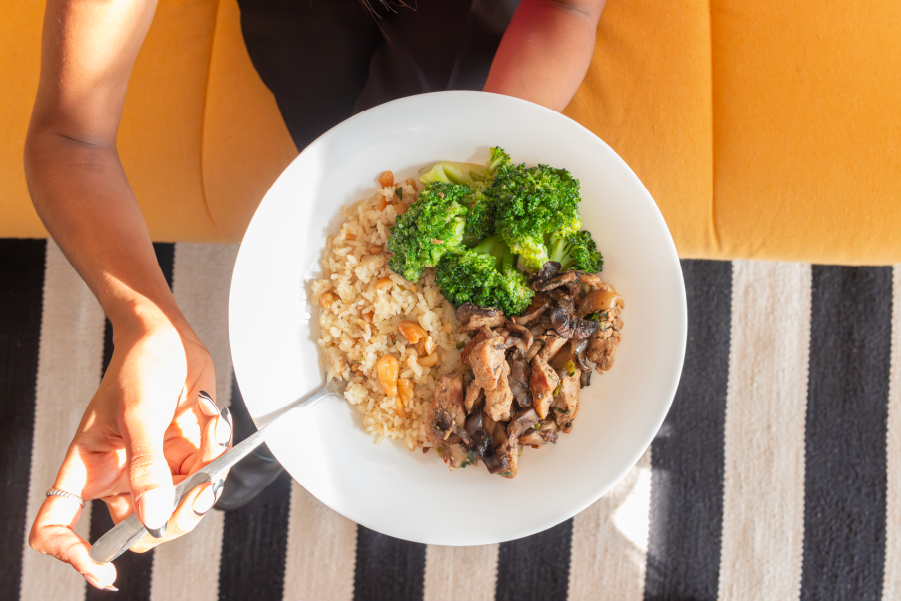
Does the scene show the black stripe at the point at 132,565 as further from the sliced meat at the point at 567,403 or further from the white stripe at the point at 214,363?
the sliced meat at the point at 567,403

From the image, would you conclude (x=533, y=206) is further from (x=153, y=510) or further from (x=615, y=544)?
(x=615, y=544)

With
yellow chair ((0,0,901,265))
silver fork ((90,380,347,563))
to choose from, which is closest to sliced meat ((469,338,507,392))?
silver fork ((90,380,347,563))

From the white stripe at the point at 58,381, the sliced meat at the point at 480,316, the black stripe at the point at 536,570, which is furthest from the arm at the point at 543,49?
the white stripe at the point at 58,381

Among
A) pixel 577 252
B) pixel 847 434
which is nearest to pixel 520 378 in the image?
pixel 577 252

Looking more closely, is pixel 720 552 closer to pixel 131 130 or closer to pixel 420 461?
pixel 420 461

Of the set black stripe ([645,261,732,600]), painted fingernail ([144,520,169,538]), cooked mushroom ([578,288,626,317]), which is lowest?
black stripe ([645,261,732,600])

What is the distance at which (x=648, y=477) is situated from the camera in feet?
8.60

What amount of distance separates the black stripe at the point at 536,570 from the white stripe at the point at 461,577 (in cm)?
5

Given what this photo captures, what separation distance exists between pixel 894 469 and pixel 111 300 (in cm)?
357

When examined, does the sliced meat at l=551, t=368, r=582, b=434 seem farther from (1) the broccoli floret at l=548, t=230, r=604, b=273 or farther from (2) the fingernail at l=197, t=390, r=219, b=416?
(2) the fingernail at l=197, t=390, r=219, b=416

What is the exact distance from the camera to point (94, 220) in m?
1.59

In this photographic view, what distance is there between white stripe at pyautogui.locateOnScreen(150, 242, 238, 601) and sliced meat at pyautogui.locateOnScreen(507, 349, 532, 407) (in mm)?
1726

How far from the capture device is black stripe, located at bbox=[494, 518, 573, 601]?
262 centimetres

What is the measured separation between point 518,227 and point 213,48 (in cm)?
155
